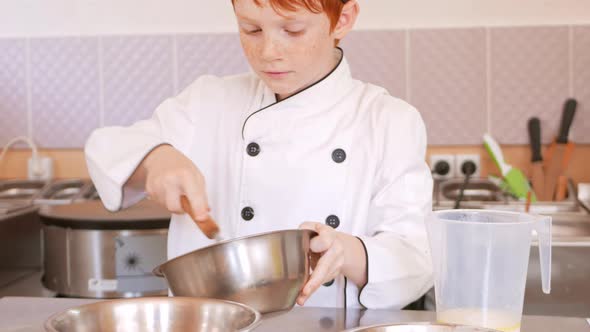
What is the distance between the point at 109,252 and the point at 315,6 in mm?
1170

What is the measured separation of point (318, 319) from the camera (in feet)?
3.40

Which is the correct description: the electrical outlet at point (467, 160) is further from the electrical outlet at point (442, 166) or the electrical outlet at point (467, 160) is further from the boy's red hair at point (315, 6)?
the boy's red hair at point (315, 6)

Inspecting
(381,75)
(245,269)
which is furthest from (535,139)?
(245,269)

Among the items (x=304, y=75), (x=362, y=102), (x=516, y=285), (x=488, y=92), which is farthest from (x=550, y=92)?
(x=516, y=285)

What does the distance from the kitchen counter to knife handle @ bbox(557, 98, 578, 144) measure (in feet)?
5.31

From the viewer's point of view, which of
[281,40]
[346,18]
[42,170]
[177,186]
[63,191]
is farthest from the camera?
[42,170]

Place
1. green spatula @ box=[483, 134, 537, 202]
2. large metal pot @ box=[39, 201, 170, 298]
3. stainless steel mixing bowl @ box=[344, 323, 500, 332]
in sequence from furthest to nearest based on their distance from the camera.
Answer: green spatula @ box=[483, 134, 537, 202] < large metal pot @ box=[39, 201, 170, 298] < stainless steel mixing bowl @ box=[344, 323, 500, 332]

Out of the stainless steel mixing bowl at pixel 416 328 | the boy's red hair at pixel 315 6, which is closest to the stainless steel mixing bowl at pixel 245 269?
the stainless steel mixing bowl at pixel 416 328

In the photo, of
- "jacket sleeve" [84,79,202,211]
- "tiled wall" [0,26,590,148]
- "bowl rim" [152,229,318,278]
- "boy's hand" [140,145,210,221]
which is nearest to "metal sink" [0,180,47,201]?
"tiled wall" [0,26,590,148]

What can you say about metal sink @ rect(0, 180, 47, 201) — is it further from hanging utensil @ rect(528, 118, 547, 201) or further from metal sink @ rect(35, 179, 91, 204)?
hanging utensil @ rect(528, 118, 547, 201)

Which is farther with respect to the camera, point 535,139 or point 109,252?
point 535,139

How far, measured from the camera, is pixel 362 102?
1396 millimetres

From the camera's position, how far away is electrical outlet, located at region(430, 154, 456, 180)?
263cm

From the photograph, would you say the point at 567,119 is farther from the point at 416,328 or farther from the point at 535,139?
the point at 416,328
